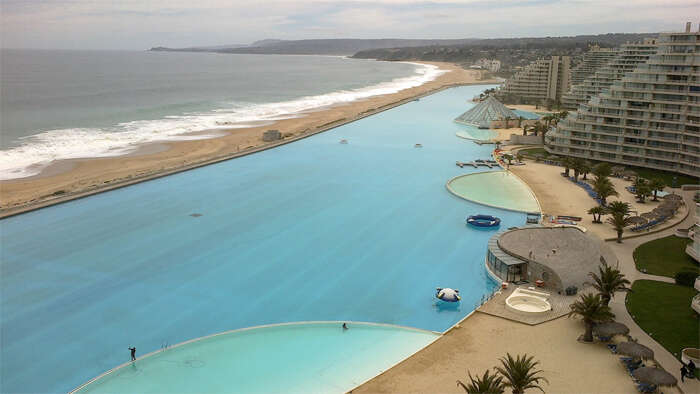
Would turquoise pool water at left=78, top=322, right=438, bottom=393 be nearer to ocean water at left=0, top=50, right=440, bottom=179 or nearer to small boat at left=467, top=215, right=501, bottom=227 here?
small boat at left=467, top=215, right=501, bottom=227

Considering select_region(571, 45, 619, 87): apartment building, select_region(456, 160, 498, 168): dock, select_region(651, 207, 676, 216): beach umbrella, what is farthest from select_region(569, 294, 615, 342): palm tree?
select_region(571, 45, 619, 87): apartment building


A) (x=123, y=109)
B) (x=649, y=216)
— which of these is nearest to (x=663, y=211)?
(x=649, y=216)

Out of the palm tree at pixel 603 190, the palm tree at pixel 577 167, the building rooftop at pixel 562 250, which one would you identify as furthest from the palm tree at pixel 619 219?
the palm tree at pixel 577 167

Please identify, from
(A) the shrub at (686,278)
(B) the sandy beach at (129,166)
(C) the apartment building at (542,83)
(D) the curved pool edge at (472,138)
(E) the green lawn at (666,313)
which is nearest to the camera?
(E) the green lawn at (666,313)

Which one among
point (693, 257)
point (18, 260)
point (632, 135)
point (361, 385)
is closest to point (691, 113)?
point (632, 135)

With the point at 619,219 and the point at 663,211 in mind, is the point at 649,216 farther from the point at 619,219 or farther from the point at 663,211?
the point at 619,219

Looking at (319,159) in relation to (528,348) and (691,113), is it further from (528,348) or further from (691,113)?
(528,348)

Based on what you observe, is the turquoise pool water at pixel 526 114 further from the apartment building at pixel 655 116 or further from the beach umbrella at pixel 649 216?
the beach umbrella at pixel 649 216
